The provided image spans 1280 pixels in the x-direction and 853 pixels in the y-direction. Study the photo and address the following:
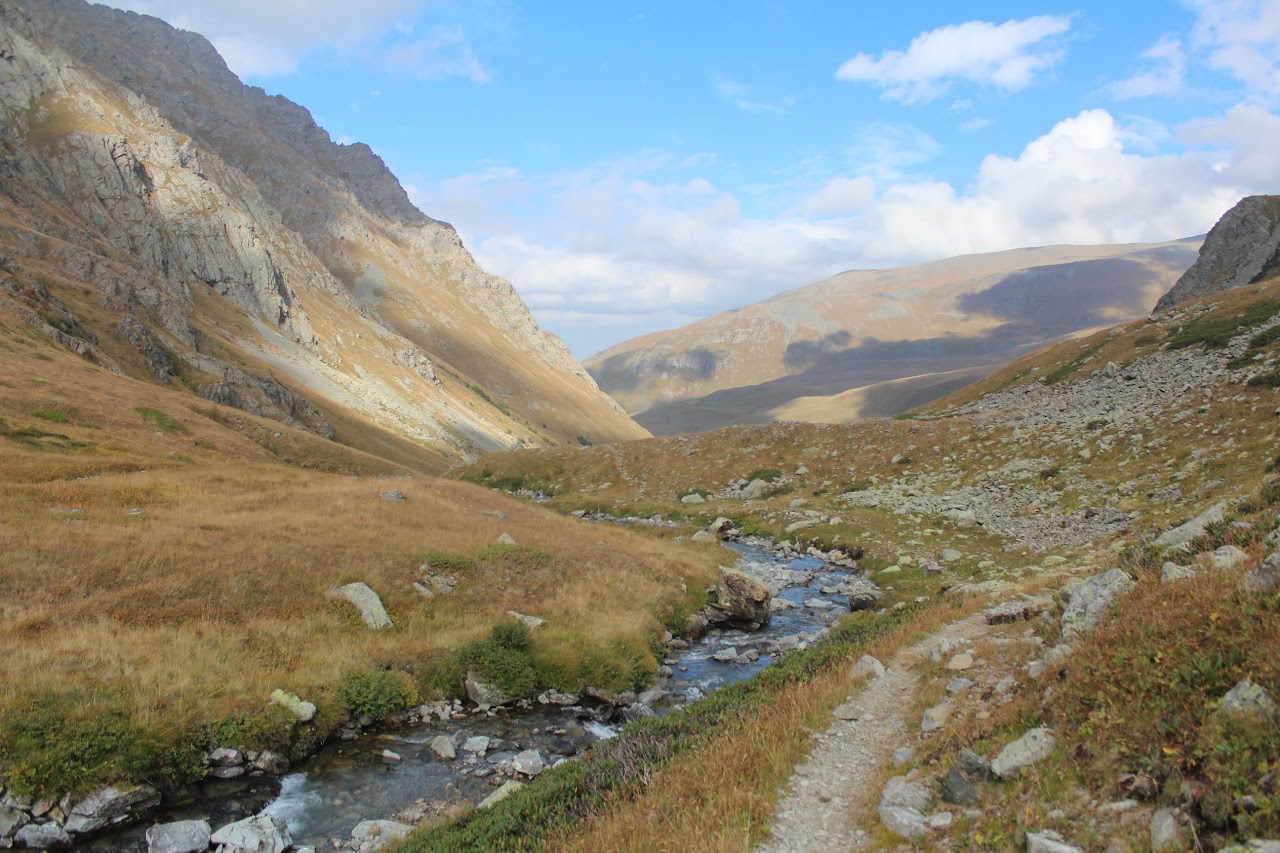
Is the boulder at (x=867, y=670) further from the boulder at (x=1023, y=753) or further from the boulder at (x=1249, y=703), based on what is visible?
the boulder at (x=1249, y=703)

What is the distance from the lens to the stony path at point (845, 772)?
27.3 ft

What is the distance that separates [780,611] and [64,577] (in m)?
23.4

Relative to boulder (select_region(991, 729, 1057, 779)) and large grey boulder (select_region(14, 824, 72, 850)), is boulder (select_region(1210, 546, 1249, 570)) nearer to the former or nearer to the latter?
boulder (select_region(991, 729, 1057, 779))

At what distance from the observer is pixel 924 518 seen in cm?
3922

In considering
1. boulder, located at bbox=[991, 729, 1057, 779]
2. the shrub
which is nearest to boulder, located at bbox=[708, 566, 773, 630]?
the shrub

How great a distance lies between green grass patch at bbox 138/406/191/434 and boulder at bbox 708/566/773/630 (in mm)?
43555

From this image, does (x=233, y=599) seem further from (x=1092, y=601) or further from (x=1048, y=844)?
(x=1092, y=601)

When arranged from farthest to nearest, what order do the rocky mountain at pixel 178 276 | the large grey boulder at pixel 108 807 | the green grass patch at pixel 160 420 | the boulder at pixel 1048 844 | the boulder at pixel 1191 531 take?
the rocky mountain at pixel 178 276, the green grass patch at pixel 160 420, the boulder at pixel 1191 531, the large grey boulder at pixel 108 807, the boulder at pixel 1048 844

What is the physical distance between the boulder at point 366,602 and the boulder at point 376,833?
815 cm

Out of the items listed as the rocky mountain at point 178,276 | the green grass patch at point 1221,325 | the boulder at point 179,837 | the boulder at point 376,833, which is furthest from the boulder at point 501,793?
the rocky mountain at point 178,276

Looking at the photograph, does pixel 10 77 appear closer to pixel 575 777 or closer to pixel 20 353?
pixel 20 353

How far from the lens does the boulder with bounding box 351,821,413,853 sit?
11.3 m

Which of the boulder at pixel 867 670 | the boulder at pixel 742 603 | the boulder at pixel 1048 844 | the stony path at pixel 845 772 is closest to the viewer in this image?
the boulder at pixel 1048 844

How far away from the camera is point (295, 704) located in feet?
49.8
